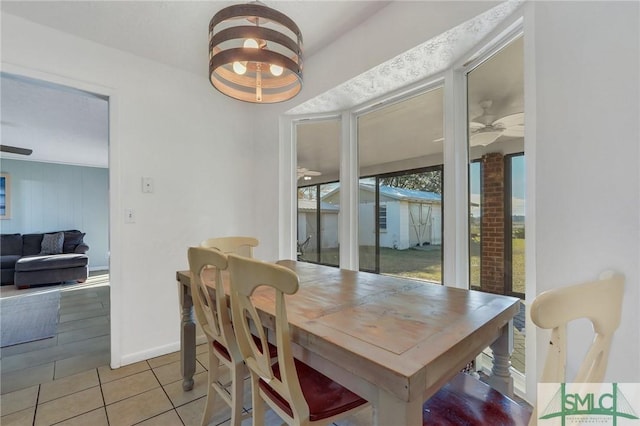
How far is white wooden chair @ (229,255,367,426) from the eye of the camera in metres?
0.83

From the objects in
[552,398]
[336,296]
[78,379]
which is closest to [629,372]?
[552,398]

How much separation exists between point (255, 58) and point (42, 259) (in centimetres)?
530

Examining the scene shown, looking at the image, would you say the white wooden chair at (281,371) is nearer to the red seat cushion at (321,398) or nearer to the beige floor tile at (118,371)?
the red seat cushion at (321,398)

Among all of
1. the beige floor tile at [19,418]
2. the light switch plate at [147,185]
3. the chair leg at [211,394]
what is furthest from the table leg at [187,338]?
the light switch plate at [147,185]

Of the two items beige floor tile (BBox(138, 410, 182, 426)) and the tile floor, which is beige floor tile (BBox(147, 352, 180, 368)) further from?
beige floor tile (BBox(138, 410, 182, 426))

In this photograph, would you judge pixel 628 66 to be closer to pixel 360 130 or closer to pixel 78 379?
pixel 360 130

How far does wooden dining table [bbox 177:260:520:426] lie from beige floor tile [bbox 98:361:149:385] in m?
1.48

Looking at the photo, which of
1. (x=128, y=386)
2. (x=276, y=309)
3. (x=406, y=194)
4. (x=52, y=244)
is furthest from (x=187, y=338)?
(x=52, y=244)

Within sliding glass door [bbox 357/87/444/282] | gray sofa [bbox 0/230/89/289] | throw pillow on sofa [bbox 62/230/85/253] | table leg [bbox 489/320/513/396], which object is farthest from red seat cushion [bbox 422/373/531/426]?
throw pillow on sofa [bbox 62/230/85/253]

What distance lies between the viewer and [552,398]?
631mm

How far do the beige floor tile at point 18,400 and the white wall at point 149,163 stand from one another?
0.44 m

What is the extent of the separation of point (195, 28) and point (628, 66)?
226cm

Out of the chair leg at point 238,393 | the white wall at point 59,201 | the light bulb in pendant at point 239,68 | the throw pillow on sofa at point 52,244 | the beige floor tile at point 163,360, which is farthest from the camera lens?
the white wall at point 59,201

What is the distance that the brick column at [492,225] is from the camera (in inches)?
69.0
